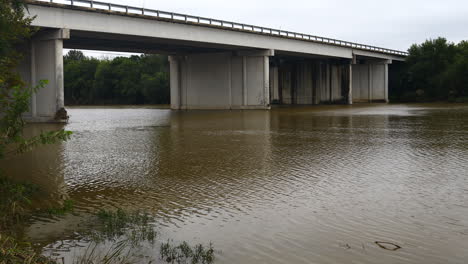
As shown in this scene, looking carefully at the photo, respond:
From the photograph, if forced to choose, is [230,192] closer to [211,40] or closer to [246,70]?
[211,40]

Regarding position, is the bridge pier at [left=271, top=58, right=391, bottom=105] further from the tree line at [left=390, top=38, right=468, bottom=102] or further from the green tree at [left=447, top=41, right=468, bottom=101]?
the green tree at [left=447, top=41, right=468, bottom=101]

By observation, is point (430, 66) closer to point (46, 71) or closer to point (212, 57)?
point (212, 57)

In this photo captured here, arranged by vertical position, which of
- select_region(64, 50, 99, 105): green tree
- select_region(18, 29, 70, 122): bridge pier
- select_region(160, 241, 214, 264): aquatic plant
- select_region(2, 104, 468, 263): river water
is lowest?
select_region(160, 241, 214, 264): aquatic plant

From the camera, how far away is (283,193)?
33.8 feet

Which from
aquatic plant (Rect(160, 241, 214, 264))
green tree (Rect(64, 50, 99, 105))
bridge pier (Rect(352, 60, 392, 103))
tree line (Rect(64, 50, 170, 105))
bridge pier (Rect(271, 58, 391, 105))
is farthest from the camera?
green tree (Rect(64, 50, 99, 105))

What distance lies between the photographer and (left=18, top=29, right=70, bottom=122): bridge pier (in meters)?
35.2

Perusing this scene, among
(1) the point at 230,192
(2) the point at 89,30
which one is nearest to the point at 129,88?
(2) the point at 89,30

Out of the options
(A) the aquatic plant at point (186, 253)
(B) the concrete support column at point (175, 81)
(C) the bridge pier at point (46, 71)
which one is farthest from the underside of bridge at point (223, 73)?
(A) the aquatic plant at point (186, 253)

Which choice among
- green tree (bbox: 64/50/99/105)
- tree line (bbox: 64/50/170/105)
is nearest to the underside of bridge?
tree line (bbox: 64/50/170/105)

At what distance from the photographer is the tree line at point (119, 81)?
103 metres

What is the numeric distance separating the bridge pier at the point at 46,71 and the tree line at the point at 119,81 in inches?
2517

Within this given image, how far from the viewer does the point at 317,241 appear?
707 centimetres

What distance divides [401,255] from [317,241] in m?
1.16

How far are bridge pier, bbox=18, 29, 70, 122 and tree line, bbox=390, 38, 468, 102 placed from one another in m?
59.0
